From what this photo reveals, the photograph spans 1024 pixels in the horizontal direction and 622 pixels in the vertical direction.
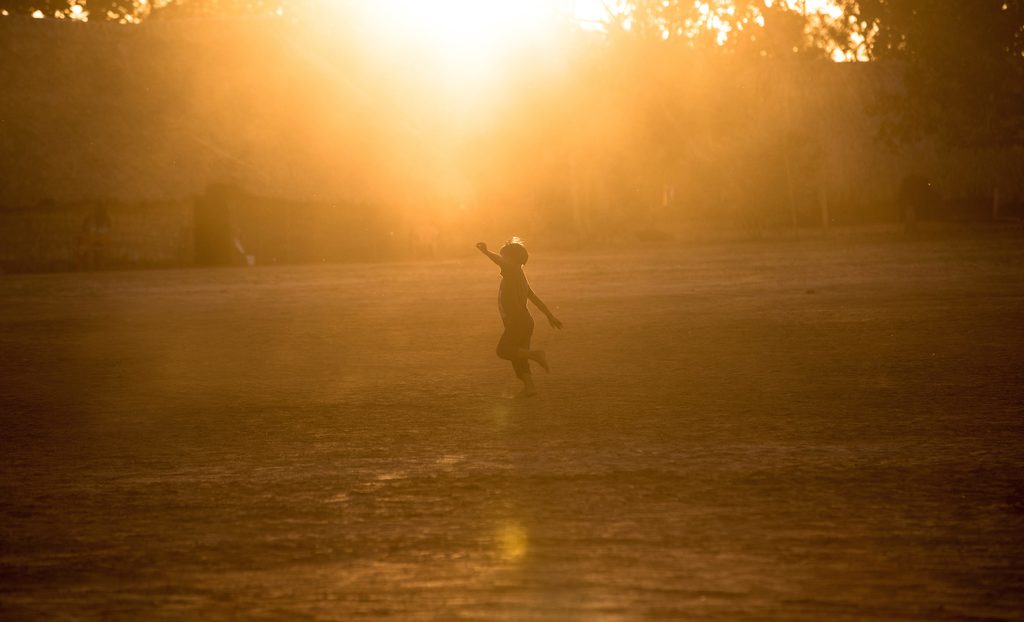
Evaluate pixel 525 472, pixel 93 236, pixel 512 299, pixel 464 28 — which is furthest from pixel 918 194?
pixel 525 472

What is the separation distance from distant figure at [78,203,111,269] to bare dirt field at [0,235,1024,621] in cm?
1618

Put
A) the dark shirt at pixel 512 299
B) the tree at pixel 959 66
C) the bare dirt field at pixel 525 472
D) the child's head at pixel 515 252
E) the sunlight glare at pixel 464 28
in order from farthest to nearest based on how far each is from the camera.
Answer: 1. the sunlight glare at pixel 464 28
2. the tree at pixel 959 66
3. the dark shirt at pixel 512 299
4. the child's head at pixel 515 252
5. the bare dirt field at pixel 525 472

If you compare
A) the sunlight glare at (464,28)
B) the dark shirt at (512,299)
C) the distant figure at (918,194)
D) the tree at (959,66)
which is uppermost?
the sunlight glare at (464,28)

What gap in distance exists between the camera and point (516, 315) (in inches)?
393

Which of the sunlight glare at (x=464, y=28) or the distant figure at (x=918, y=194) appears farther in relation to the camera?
the sunlight glare at (x=464, y=28)

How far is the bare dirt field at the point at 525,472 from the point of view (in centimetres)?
472

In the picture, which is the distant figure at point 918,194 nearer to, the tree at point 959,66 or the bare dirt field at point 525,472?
the tree at point 959,66

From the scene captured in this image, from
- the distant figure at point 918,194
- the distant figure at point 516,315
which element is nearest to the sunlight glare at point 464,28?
the distant figure at point 918,194

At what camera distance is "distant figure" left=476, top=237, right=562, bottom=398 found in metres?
9.91

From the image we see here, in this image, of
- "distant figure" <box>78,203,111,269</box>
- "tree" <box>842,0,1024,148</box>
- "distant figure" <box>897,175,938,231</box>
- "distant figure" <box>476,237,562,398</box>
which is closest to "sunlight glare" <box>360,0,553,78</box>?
"tree" <box>842,0,1024,148</box>

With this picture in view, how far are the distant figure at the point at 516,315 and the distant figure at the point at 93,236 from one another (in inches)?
930

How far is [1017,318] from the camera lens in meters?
15.1

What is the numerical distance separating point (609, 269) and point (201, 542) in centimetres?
2193

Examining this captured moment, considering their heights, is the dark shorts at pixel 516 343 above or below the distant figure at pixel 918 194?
above
